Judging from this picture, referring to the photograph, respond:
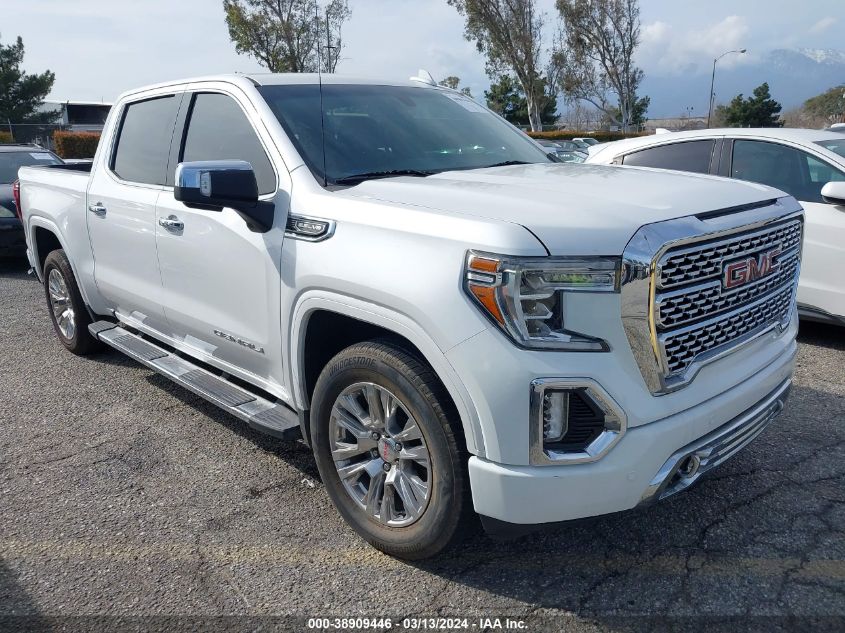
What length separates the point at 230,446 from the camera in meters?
4.22

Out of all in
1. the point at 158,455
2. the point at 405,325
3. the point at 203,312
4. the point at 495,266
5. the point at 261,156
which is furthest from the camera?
the point at 158,455

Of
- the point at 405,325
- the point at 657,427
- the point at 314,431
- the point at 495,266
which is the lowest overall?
the point at 314,431

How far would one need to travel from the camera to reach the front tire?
262 centimetres

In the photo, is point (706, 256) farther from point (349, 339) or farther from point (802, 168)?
point (802, 168)

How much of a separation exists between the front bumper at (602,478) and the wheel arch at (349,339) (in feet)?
0.46

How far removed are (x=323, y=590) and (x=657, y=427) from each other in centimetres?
141

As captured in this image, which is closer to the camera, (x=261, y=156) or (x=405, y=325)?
(x=405, y=325)

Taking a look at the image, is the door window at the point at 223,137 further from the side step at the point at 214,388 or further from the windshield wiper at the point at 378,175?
the side step at the point at 214,388

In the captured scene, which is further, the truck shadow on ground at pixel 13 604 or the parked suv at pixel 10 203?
the parked suv at pixel 10 203

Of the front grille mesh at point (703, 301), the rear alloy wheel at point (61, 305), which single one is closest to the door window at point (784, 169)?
the front grille mesh at point (703, 301)

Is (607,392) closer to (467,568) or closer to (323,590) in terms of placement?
(467,568)

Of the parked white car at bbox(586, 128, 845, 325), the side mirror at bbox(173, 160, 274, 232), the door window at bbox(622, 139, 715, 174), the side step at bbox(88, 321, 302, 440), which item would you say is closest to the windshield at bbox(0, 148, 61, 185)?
the side step at bbox(88, 321, 302, 440)

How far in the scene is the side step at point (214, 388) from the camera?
133 inches

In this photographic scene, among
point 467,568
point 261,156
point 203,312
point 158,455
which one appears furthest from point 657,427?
point 158,455
